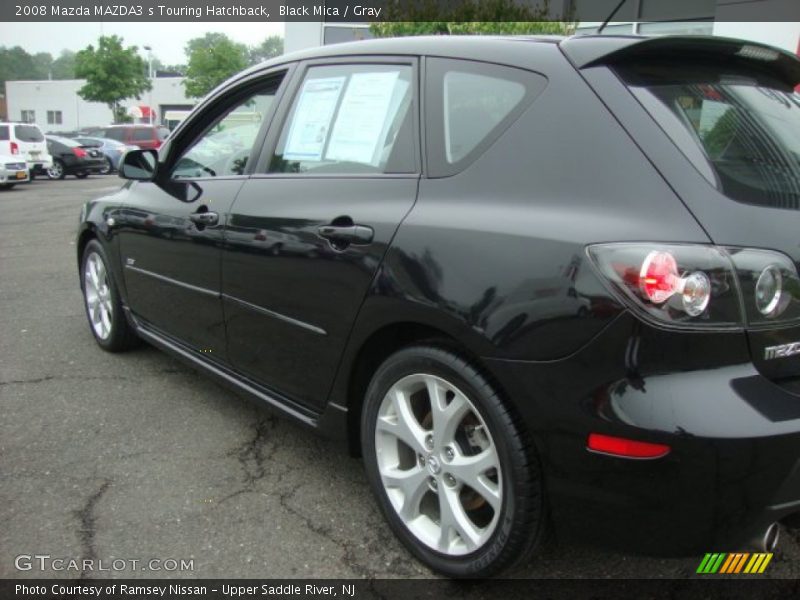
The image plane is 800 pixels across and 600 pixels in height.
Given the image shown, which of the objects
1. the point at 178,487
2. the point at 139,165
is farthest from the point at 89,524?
the point at 139,165

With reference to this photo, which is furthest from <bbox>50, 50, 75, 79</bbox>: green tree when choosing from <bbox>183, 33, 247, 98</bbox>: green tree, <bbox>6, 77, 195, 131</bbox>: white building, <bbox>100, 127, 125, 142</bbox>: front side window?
<bbox>100, 127, 125, 142</bbox>: front side window

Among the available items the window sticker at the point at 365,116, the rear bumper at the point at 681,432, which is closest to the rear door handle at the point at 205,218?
the window sticker at the point at 365,116

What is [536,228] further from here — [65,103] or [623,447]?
[65,103]

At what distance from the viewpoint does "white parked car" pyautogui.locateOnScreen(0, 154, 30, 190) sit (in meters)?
17.6

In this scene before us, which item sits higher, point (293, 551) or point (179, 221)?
point (179, 221)

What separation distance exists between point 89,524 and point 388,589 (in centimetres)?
118

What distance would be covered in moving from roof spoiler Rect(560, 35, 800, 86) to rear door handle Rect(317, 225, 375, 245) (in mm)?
831

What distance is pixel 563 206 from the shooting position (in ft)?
6.19

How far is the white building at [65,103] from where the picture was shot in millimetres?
64438

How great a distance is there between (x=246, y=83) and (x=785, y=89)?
223 cm

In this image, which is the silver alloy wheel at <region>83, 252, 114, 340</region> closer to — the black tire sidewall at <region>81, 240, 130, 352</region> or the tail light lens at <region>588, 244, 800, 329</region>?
the black tire sidewall at <region>81, 240, 130, 352</region>

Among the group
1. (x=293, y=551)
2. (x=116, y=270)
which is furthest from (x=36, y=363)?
(x=293, y=551)

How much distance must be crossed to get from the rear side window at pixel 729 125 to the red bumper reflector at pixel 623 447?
68 cm

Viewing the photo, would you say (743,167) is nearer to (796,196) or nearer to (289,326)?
(796,196)
